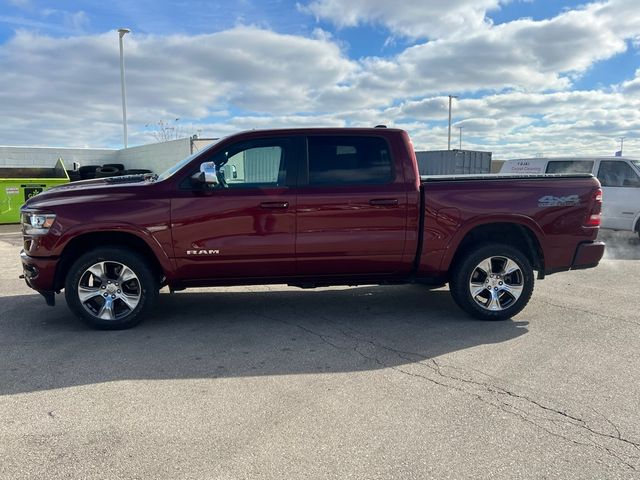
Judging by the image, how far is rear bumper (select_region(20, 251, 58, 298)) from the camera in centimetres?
484

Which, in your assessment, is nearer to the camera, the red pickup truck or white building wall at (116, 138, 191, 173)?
the red pickup truck

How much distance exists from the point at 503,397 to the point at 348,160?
2.71m

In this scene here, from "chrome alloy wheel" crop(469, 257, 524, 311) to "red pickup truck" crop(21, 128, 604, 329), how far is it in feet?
0.04

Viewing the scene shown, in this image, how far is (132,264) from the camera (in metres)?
4.89

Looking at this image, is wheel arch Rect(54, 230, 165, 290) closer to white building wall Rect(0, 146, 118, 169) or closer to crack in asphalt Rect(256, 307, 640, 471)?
crack in asphalt Rect(256, 307, 640, 471)

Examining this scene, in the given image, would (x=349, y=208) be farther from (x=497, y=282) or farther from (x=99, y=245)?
(x=99, y=245)

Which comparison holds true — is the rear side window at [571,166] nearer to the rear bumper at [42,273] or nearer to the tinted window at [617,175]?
the tinted window at [617,175]

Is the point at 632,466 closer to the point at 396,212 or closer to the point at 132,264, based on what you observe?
the point at 396,212

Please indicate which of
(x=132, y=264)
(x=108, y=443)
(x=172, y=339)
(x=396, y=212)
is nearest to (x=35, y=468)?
(x=108, y=443)

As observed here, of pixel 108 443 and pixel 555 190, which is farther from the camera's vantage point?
pixel 555 190

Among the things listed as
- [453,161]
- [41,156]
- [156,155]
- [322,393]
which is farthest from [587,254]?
[41,156]

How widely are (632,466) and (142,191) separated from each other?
437 centimetres

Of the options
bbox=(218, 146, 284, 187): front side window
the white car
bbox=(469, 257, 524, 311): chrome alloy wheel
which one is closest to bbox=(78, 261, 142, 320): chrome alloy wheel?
bbox=(218, 146, 284, 187): front side window

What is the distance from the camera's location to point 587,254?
5.43 metres
